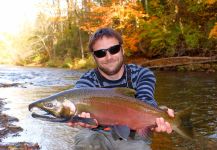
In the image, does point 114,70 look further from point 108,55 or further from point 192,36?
point 192,36

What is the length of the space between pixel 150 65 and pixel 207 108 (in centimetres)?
1464

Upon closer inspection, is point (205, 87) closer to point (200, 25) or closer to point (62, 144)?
point (62, 144)

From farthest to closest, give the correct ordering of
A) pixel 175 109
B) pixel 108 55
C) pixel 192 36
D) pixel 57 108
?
pixel 192 36 < pixel 175 109 < pixel 108 55 < pixel 57 108

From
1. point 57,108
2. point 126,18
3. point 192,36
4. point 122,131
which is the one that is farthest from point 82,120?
point 126,18

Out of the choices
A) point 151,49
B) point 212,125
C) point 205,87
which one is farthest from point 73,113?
point 151,49

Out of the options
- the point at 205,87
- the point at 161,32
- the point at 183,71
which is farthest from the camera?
the point at 161,32

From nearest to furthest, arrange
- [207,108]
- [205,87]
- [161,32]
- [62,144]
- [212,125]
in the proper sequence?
[62,144], [212,125], [207,108], [205,87], [161,32]

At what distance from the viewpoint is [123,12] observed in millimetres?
28531

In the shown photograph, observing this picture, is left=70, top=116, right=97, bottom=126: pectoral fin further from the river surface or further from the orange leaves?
the orange leaves

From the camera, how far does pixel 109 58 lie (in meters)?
4.17

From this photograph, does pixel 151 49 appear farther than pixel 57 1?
No

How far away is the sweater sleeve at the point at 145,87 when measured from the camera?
4.10 metres

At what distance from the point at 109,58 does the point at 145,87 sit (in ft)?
1.71

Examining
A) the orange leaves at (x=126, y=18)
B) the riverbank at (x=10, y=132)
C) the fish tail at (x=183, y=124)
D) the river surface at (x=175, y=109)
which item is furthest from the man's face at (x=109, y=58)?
the orange leaves at (x=126, y=18)
